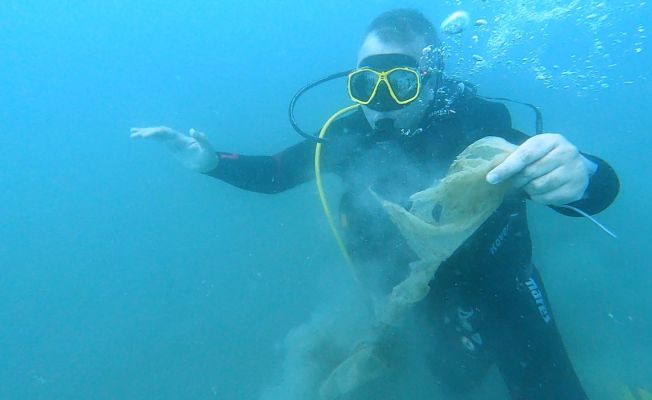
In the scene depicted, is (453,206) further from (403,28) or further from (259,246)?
(259,246)

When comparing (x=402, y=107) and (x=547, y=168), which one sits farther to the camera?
(x=402, y=107)

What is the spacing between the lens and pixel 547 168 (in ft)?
5.56

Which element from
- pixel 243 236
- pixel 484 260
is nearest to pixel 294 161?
pixel 484 260

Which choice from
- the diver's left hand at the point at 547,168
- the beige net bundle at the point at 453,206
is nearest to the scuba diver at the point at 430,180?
the beige net bundle at the point at 453,206

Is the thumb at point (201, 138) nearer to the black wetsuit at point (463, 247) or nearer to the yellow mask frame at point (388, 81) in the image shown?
the black wetsuit at point (463, 247)

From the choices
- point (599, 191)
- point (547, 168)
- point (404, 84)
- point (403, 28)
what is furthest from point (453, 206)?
point (403, 28)

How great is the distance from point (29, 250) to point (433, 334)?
2513 cm

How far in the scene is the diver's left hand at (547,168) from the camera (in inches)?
65.4

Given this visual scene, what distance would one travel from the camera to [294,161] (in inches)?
157

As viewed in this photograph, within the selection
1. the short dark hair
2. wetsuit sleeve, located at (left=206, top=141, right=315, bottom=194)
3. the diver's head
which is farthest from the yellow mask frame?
wetsuit sleeve, located at (left=206, top=141, right=315, bottom=194)

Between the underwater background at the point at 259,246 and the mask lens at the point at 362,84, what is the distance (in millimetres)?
2837

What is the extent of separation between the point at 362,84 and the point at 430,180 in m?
0.94

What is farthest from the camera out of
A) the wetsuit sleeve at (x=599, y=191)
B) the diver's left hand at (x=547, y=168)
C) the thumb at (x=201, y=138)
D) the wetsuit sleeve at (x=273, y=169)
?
the wetsuit sleeve at (x=273, y=169)

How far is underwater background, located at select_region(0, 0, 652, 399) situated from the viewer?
744 centimetres
